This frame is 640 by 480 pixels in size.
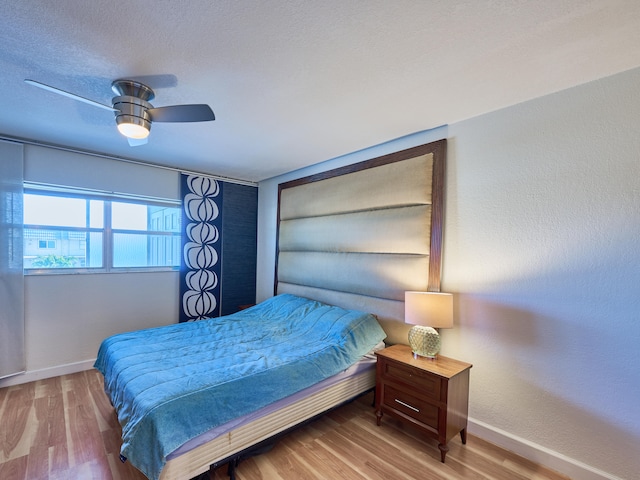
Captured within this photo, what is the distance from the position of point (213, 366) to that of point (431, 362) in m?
1.57

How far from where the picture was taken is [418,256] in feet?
8.20

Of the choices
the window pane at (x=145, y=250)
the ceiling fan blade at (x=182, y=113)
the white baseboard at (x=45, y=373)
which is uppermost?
the ceiling fan blade at (x=182, y=113)

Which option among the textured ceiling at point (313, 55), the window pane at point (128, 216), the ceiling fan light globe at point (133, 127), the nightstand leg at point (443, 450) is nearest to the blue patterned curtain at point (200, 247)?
the window pane at point (128, 216)

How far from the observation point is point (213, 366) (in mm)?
1955

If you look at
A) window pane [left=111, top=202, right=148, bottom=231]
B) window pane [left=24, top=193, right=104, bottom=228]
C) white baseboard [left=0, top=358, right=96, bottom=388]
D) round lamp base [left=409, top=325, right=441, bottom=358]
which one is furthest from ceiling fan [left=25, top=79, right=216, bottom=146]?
white baseboard [left=0, top=358, right=96, bottom=388]

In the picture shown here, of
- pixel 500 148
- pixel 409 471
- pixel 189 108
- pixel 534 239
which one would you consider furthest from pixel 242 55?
pixel 409 471

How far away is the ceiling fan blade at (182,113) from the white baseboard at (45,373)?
299cm

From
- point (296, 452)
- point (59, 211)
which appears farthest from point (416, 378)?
point (59, 211)

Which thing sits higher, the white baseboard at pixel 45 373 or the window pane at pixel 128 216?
the window pane at pixel 128 216

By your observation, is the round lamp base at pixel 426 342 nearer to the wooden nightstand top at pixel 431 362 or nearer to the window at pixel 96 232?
the wooden nightstand top at pixel 431 362

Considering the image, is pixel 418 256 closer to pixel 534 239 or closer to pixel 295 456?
pixel 534 239

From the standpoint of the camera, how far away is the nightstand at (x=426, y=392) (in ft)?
6.38

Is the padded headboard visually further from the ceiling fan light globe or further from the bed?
the ceiling fan light globe

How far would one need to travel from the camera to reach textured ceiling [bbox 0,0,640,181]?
126 centimetres
